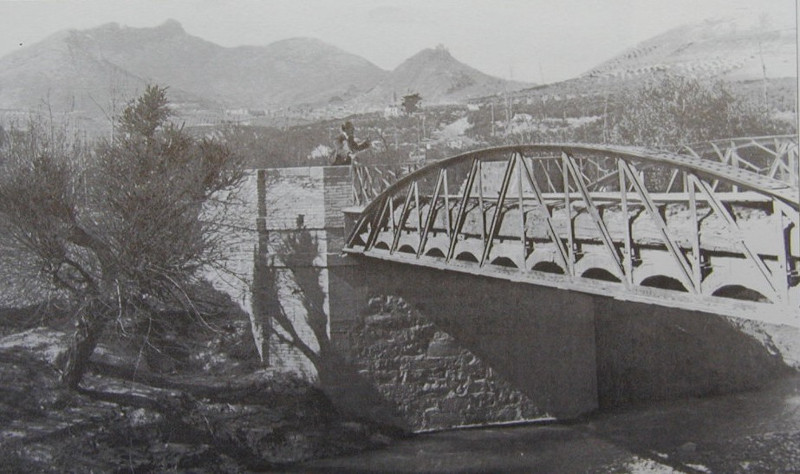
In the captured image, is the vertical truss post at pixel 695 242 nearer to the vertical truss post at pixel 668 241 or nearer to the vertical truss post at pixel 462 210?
the vertical truss post at pixel 668 241

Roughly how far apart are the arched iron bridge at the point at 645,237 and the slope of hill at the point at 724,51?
18.3 feet

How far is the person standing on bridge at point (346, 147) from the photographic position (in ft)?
56.4

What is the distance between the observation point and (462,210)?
38.0 feet

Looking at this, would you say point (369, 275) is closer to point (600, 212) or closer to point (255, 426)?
point (255, 426)

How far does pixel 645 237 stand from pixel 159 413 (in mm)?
10546

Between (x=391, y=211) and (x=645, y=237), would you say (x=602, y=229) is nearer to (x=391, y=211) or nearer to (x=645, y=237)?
(x=645, y=237)

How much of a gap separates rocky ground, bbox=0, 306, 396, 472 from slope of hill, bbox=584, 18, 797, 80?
1218 cm

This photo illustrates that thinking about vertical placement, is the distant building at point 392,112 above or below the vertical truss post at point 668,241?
above

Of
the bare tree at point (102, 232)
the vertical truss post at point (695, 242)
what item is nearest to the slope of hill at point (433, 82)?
the bare tree at point (102, 232)

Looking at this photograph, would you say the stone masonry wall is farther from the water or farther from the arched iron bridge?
the arched iron bridge

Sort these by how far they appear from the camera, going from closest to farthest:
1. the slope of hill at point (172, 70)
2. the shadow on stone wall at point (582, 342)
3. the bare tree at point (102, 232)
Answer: the bare tree at point (102, 232) → the shadow on stone wall at point (582, 342) → the slope of hill at point (172, 70)

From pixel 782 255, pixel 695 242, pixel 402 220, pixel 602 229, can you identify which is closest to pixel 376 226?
pixel 402 220

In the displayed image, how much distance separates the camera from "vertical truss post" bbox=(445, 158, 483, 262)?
1133 centimetres

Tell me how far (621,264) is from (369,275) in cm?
832
